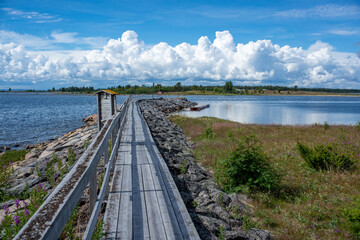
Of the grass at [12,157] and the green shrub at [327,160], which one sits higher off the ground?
the green shrub at [327,160]

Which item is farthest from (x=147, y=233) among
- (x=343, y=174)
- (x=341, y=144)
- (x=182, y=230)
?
(x=341, y=144)

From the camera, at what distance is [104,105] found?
44.0 ft

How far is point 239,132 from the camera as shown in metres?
18.3

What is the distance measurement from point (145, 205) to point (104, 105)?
32.3ft

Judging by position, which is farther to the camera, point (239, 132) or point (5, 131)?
point (5, 131)

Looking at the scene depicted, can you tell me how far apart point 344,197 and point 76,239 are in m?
6.99

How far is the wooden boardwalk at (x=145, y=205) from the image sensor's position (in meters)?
3.63

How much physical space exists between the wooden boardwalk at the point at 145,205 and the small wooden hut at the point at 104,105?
257 inches

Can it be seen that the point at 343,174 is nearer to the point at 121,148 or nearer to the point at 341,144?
the point at 341,144

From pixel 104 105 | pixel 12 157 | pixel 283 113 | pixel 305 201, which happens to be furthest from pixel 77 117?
pixel 305 201

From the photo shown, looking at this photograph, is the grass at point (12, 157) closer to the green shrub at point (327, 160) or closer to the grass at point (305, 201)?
the grass at point (305, 201)

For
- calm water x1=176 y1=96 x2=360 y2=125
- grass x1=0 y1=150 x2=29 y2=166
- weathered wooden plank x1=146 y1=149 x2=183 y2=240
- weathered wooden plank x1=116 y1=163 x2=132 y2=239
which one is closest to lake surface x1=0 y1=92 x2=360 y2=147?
calm water x1=176 y1=96 x2=360 y2=125

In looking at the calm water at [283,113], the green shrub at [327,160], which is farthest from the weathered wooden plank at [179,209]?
the calm water at [283,113]

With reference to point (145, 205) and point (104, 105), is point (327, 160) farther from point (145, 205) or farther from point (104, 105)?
point (104, 105)
